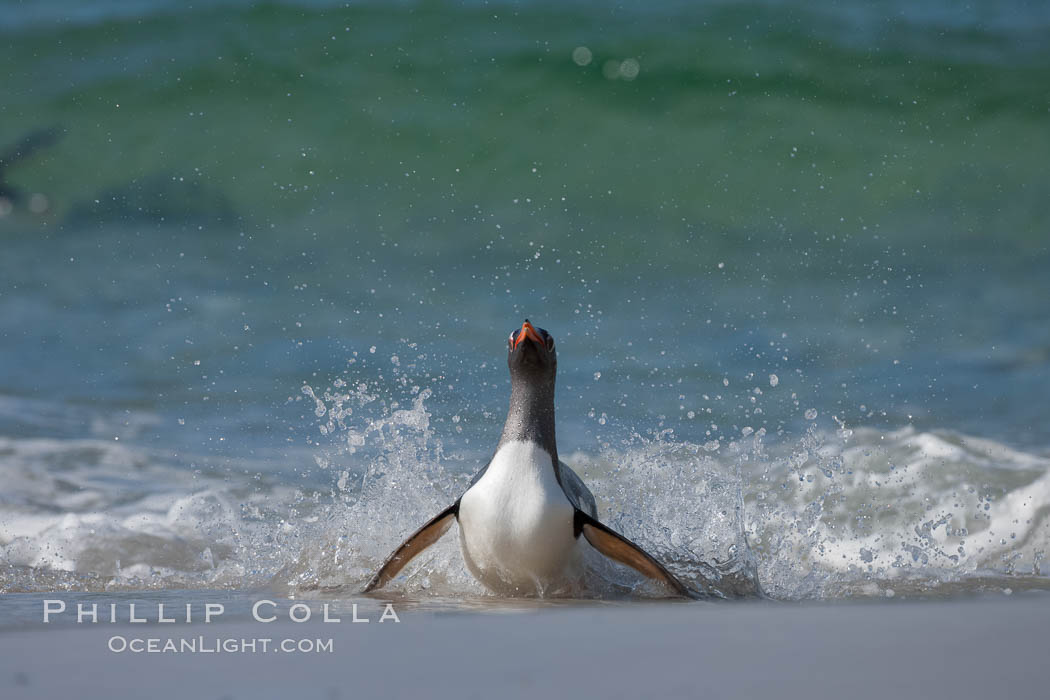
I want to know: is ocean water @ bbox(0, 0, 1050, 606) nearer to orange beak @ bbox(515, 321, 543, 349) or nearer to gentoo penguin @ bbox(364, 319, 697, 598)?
gentoo penguin @ bbox(364, 319, 697, 598)

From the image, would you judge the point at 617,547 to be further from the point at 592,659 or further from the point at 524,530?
the point at 592,659

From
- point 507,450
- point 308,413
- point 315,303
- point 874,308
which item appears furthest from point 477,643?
point 874,308

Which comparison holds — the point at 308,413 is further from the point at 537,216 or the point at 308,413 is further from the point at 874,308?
the point at 874,308

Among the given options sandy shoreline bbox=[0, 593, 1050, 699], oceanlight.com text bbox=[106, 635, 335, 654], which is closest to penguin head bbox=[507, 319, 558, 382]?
sandy shoreline bbox=[0, 593, 1050, 699]

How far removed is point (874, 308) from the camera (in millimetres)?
7305

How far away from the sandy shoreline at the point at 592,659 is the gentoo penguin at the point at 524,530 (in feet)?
2.46

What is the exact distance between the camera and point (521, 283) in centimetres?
751

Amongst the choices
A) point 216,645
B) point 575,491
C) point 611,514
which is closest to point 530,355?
point 575,491

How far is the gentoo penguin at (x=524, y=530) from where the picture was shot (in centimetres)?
283

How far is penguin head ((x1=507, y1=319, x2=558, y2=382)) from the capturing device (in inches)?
124

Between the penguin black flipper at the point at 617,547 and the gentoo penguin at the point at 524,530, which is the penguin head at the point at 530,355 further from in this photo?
the penguin black flipper at the point at 617,547

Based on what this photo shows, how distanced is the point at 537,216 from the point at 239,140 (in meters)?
2.46

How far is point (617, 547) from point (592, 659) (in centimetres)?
134

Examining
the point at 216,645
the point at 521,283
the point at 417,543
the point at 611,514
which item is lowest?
the point at 611,514
